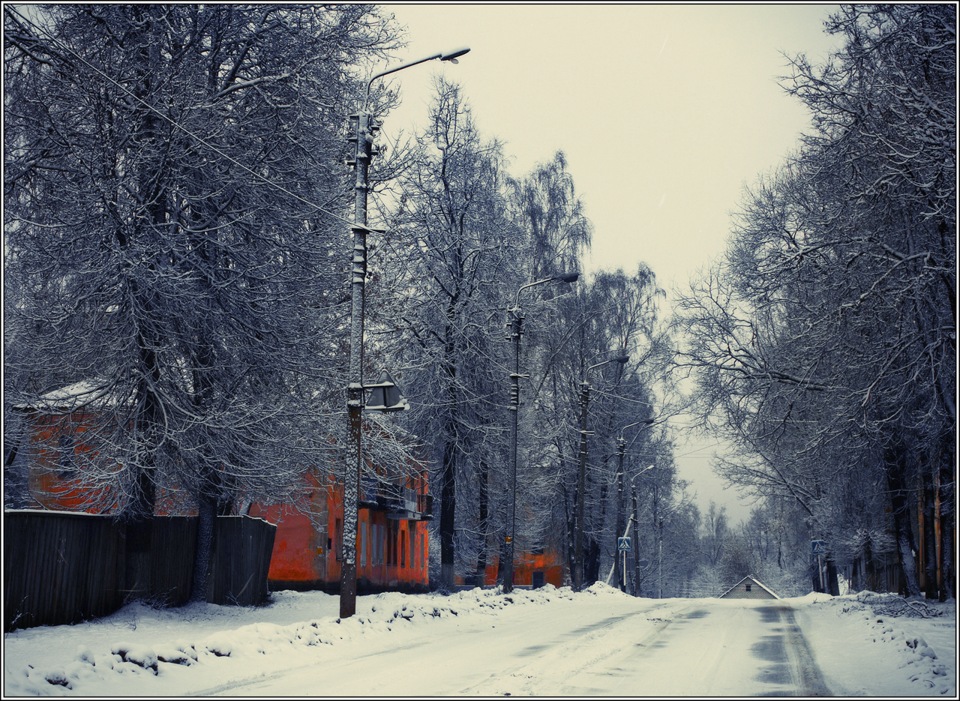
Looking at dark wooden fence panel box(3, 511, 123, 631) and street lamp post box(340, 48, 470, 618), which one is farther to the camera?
street lamp post box(340, 48, 470, 618)

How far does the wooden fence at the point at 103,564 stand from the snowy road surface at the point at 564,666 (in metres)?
5.11

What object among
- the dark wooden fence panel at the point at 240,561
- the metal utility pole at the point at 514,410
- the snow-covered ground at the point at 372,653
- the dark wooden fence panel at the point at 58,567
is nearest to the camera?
the snow-covered ground at the point at 372,653

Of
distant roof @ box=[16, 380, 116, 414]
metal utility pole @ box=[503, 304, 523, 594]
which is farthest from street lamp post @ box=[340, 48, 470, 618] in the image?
metal utility pole @ box=[503, 304, 523, 594]

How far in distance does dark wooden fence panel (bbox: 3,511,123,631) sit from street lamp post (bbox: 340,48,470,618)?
4.46 meters

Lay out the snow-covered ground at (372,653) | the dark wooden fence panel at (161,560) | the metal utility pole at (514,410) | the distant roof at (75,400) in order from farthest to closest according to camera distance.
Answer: the metal utility pole at (514,410) < the dark wooden fence panel at (161,560) < the distant roof at (75,400) < the snow-covered ground at (372,653)

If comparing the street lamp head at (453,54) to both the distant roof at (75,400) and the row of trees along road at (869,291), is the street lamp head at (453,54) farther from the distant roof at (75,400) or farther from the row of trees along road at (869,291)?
the distant roof at (75,400)

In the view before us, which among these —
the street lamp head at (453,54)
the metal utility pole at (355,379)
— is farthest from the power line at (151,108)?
the street lamp head at (453,54)

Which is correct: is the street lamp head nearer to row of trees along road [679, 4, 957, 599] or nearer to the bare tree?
the bare tree

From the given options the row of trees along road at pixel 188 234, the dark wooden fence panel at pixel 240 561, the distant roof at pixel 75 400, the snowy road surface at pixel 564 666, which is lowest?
the snowy road surface at pixel 564 666

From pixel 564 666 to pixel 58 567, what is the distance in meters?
8.85

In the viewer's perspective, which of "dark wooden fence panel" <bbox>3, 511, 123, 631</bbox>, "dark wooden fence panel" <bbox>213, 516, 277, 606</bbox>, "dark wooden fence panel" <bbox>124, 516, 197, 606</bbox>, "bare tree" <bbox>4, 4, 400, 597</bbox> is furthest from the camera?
"dark wooden fence panel" <bbox>213, 516, 277, 606</bbox>

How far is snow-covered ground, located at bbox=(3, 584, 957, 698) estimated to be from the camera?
30.5 feet

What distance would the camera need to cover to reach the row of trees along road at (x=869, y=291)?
1427 centimetres

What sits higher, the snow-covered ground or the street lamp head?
the street lamp head
